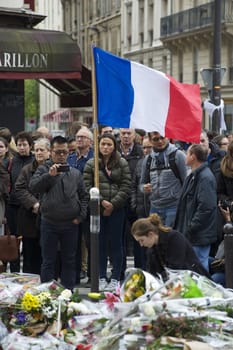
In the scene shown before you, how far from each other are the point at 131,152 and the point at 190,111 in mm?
1974

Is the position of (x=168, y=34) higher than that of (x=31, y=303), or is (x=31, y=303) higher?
(x=168, y=34)

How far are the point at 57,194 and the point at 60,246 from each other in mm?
624

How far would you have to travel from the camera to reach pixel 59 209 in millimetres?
8641

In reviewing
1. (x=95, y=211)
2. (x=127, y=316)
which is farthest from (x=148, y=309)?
(x=95, y=211)

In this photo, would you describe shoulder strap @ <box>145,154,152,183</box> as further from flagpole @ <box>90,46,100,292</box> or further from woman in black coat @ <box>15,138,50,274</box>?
flagpole @ <box>90,46,100,292</box>

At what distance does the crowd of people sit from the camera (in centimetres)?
853

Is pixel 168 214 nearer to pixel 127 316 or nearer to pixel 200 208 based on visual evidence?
pixel 200 208

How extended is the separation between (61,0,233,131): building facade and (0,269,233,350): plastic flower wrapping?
3342 cm

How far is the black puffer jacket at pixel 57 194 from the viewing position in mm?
8578

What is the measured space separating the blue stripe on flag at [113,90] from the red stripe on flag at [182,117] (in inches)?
20.5

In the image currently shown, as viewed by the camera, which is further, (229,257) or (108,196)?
(108,196)

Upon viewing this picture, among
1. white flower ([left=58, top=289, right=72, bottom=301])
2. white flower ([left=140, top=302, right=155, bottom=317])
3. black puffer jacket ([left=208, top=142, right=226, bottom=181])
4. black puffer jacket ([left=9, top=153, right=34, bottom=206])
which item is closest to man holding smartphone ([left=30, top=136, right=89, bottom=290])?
black puffer jacket ([left=9, top=153, right=34, bottom=206])

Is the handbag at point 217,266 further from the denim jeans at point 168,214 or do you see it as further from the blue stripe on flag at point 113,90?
the blue stripe on flag at point 113,90

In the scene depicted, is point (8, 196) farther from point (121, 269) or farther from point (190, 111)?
point (190, 111)
